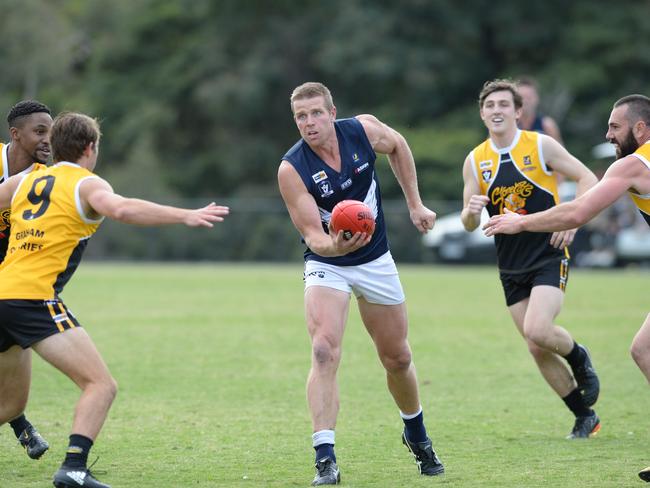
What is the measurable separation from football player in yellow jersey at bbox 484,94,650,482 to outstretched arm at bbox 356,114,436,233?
59 centimetres

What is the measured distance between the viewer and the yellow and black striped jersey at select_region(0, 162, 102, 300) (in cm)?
604

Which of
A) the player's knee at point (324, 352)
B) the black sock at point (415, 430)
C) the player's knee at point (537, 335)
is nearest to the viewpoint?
the player's knee at point (324, 352)

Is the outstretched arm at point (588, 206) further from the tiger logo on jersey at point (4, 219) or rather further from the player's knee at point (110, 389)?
the tiger logo on jersey at point (4, 219)

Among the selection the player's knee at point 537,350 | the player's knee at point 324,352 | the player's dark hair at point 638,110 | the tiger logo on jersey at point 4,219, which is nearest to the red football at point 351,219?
the player's knee at point 324,352

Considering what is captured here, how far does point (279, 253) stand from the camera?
107 feet

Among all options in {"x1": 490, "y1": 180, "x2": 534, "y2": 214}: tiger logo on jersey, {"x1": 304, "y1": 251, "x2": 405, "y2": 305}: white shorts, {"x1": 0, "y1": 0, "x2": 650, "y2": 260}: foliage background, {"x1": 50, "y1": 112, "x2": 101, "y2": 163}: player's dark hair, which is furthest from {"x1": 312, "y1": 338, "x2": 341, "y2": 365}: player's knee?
{"x1": 0, "y1": 0, "x2": 650, "y2": 260}: foliage background

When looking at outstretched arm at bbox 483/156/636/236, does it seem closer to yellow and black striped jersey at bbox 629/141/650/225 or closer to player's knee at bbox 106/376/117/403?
yellow and black striped jersey at bbox 629/141/650/225

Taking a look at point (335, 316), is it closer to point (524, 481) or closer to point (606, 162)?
point (524, 481)

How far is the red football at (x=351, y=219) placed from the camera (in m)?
6.28

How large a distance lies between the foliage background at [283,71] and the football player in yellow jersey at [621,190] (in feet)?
96.4

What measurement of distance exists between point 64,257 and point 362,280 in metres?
1.84

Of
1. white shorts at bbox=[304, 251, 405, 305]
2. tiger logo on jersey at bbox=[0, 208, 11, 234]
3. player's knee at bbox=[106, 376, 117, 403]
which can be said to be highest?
tiger logo on jersey at bbox=[0, 208, 11, 234]

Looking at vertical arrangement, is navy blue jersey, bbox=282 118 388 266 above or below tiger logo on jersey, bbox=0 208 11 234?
above

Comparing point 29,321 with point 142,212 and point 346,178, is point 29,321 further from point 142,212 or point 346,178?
point 346,178
